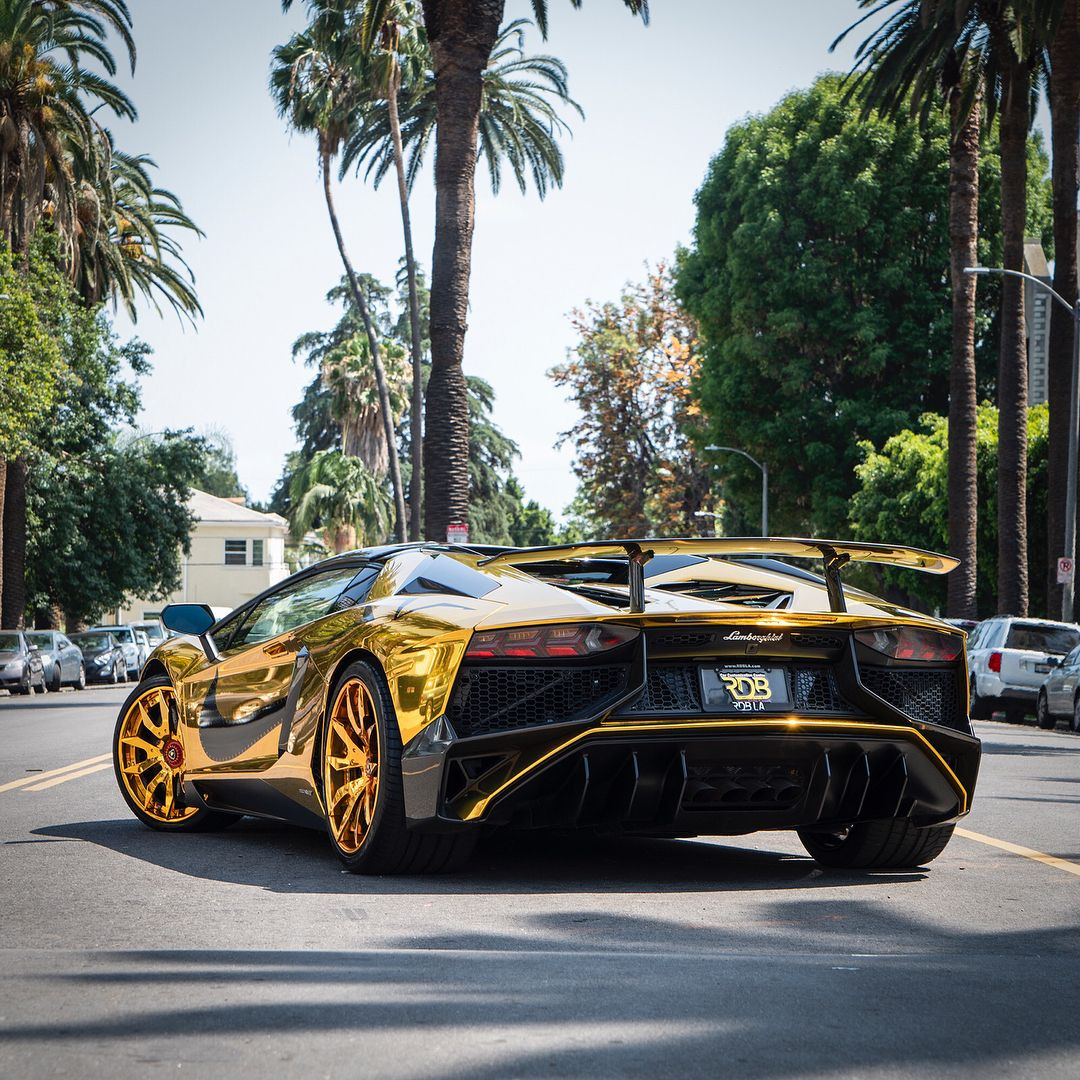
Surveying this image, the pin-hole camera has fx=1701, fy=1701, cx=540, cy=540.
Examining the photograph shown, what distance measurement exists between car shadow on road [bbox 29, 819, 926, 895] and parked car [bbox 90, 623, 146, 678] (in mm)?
36419

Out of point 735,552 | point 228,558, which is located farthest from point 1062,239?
point 228,558

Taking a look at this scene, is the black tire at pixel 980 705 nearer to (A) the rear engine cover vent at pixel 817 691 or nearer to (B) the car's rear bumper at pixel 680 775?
(B) the car's rear bumper at pixel 680 775

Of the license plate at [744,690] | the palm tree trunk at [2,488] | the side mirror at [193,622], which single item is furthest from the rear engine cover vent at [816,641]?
the palm tree trunk at [2,488]

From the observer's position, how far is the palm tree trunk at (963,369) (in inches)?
1240

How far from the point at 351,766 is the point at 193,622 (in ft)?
Result: 6.80

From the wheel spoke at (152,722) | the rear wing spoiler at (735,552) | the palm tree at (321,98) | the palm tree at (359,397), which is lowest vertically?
the wheel spoke at (152,722)

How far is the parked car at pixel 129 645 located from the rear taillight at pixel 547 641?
127 ft

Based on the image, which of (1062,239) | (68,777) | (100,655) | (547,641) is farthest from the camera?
(100,655)

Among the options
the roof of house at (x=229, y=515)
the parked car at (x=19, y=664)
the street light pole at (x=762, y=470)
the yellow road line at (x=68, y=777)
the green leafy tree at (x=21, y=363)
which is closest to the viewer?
the yellow road line at (x=68, y=777)

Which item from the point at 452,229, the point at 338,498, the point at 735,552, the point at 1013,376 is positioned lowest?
the point at 735,552

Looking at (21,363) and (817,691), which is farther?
(21,363)

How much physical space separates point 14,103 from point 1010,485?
851 inches

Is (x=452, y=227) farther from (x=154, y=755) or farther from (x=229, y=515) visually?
(x=229, y=515)

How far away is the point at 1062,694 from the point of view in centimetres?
2381
